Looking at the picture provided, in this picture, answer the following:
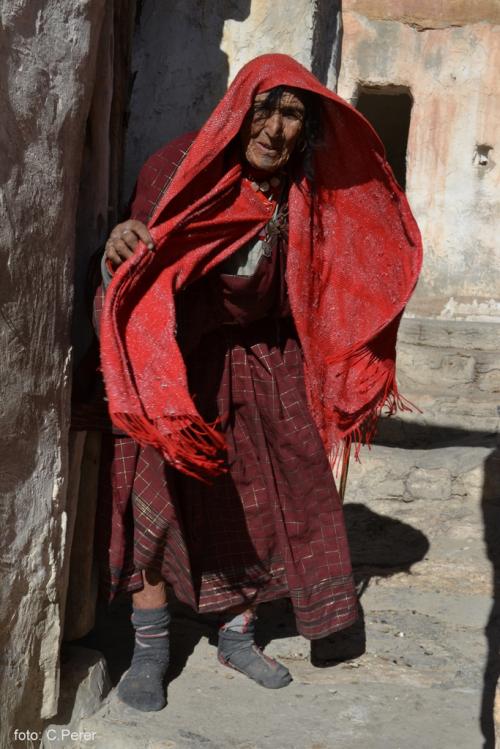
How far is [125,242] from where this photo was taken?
2.49m

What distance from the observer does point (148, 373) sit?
7.94ft

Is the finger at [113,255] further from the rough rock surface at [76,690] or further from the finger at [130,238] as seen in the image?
the rough rock surface at [76,690]

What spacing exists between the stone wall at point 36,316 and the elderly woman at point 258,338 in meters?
0.23

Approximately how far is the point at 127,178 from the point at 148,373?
1086 millimetres

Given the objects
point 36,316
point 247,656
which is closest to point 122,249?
point 36,316

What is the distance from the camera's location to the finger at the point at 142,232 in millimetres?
2479

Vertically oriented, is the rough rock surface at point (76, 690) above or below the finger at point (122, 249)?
below

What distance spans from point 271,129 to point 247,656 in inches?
65.7

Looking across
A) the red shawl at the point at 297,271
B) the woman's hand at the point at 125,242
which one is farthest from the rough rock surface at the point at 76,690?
the woman's hand at the point at 125,242

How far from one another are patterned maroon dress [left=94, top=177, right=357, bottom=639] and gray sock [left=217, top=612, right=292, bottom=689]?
119mm

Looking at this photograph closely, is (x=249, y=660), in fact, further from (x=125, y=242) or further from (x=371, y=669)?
(x=125, y=242)

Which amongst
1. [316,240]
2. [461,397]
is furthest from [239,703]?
[461,397]

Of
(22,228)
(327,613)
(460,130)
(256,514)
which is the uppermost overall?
(460,130)

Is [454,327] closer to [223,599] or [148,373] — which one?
[223,599]
